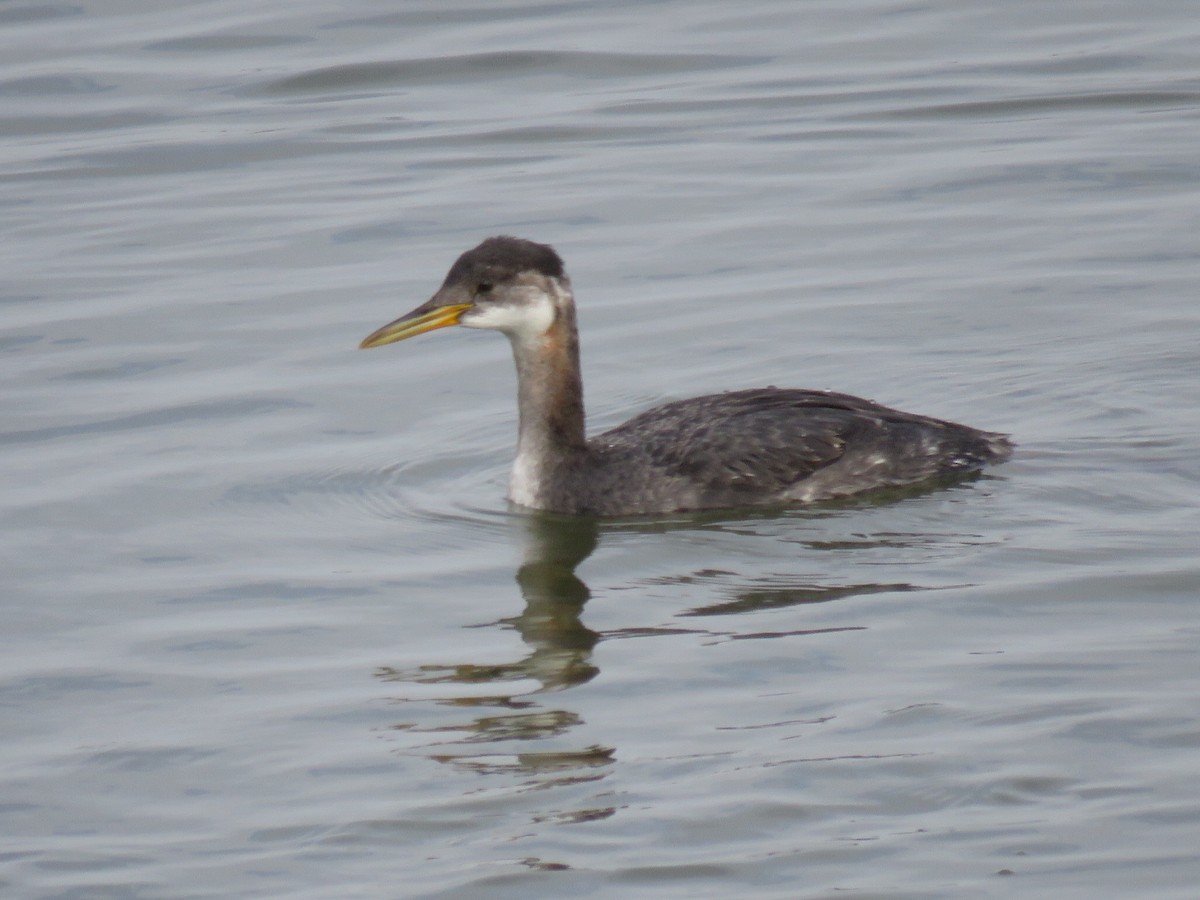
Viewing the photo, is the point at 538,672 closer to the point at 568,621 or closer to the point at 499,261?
the point at 568,621

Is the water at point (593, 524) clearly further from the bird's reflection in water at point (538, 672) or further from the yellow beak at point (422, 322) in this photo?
the yellow beak at point (422, 322)

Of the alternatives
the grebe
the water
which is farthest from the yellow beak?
the water

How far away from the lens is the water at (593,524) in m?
Result: 7.02

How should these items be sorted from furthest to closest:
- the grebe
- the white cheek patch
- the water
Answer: the white cheek patch, the grebe, the water

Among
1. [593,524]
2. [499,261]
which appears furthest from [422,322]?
[593,524]

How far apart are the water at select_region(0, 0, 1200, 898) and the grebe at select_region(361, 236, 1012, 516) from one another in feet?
0.70

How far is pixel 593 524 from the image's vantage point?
10602mm

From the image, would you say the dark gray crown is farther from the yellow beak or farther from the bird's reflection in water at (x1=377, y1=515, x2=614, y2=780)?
the bird's reflection in water at (x1=377, y1=515, x2=614, y2=780)

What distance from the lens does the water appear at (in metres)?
7.02

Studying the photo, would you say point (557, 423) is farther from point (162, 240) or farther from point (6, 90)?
point (6, 90)

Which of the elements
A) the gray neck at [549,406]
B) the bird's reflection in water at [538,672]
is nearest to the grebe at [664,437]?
the gray neck at [549,406]

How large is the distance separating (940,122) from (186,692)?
11981 mm

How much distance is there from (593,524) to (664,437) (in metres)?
0.58

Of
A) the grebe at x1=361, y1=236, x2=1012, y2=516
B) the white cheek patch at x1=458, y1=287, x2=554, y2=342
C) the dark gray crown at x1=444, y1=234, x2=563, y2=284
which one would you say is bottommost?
the grebe at x1=361, y1=236, x2=1012, y2=516
